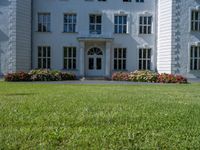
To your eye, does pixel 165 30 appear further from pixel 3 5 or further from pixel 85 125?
pixel 85 125

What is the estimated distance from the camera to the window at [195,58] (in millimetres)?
33875

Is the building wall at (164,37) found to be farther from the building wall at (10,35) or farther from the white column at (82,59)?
the building wall at (10,35)

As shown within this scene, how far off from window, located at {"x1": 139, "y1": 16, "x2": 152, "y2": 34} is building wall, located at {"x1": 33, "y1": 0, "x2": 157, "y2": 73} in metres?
0.40

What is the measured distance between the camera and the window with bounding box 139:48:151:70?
35.8 m

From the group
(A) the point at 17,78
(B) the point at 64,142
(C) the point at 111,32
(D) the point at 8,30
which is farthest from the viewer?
(C) the point at 111,32

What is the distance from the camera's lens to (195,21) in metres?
33.9

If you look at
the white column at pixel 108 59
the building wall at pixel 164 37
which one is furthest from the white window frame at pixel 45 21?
the building wall at pixel 164 37

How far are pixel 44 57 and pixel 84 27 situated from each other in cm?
476

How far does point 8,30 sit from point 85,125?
2743 cm

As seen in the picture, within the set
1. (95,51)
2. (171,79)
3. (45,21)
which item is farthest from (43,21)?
(171,79)

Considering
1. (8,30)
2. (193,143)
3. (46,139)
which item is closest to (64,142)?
(46,139)

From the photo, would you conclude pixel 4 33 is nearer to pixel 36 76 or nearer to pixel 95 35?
pixel 36 76

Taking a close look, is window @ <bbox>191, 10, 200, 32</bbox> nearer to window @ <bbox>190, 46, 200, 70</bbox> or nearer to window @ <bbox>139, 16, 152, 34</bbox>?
window @ <bbox>190, 46, 200, 70</bbox>

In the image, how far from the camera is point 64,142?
5730 millimetres
